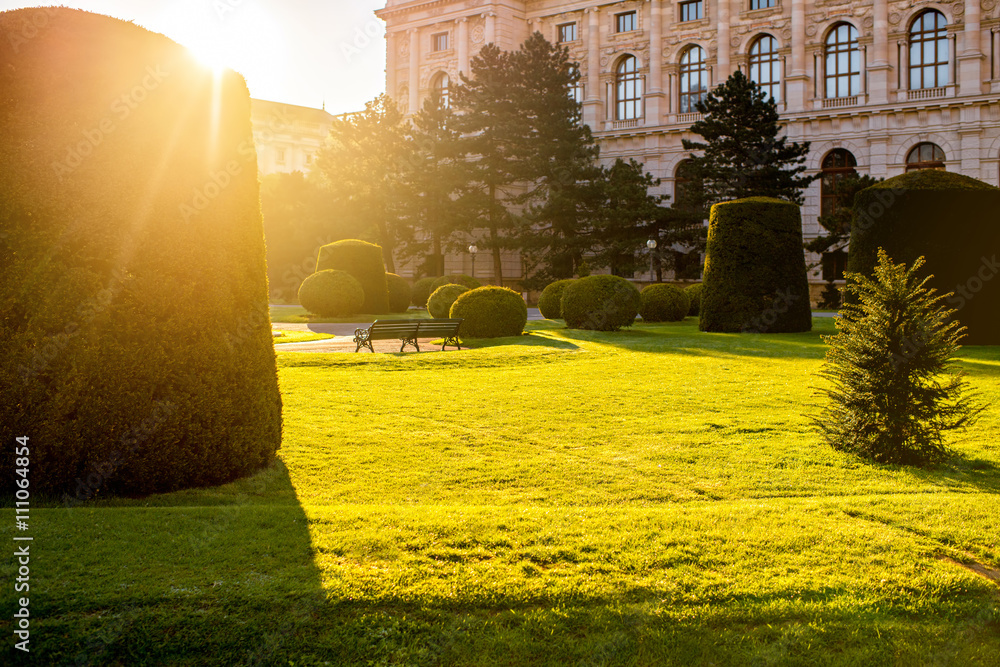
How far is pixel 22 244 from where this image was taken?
5301mm

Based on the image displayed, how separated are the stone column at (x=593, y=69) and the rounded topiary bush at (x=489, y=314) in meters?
38.4

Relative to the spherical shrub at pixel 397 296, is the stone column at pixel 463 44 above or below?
above

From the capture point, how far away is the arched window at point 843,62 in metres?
48.7

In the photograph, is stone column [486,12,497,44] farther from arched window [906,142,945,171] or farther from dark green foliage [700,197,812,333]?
dark green foliage [700,197,812,333]

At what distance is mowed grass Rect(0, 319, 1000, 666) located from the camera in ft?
12.0

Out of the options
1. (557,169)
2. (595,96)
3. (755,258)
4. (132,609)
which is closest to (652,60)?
(595,96)

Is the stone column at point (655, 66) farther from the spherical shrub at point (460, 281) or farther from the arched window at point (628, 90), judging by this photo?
the spherical shrub at point (460, 281)

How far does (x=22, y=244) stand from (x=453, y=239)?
46.1m

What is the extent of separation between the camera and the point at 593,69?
185ft

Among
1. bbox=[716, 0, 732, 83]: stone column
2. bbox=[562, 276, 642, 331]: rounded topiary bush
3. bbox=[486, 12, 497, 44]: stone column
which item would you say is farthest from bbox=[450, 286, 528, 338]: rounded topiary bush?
bbox=[486, 12, 497, 44]: stone column

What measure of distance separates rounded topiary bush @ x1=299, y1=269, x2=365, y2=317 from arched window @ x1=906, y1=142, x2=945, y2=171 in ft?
107

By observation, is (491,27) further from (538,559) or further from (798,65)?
(538,559)

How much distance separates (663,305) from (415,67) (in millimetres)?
41551

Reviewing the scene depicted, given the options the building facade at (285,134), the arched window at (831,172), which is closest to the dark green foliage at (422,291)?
the arched window at (831,172)
